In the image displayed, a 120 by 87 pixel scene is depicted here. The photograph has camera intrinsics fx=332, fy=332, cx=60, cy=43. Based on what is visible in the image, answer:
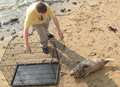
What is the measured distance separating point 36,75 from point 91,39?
1807 millimetres

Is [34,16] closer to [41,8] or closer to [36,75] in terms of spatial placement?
[41,8]

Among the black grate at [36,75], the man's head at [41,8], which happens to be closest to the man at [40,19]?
the man's head at [41,8]

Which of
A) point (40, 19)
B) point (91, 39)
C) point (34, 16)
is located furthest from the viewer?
point (91, 39)

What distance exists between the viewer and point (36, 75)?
723cm

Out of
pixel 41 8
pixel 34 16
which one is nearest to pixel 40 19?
pixel 34 16

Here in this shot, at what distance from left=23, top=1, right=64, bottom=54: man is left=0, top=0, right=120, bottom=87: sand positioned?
0.62 metres

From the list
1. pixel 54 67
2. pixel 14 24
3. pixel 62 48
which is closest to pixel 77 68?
pixel 54 67

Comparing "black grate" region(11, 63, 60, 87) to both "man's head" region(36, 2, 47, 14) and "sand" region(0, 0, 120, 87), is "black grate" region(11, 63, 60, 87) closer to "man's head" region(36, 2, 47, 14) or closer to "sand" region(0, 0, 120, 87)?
"sand" region(0, 0, 120, 87)

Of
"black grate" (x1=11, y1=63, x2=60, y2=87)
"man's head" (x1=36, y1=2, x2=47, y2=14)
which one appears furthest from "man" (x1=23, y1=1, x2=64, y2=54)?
"black grate" (x1=11, y1=63, x2=60, y2=87)

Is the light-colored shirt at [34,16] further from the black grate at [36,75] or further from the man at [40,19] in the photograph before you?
the black grate at [36,75]

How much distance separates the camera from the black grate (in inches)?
275


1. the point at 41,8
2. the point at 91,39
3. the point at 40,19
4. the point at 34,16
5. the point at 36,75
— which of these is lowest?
the point at 36,75

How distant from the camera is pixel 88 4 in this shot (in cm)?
996

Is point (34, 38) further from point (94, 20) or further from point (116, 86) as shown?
point (116, 86)
